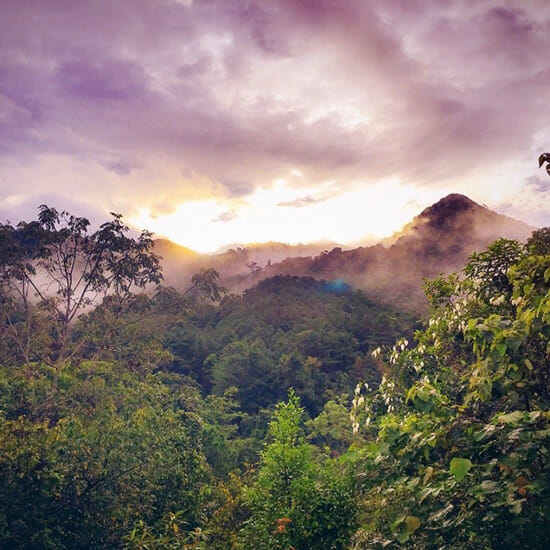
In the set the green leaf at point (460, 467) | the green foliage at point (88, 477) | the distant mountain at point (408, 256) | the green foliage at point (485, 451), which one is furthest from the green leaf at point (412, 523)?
the distant mountain at point (408, 256)

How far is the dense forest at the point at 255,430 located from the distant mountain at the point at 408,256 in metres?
55.5

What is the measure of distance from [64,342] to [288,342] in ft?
108

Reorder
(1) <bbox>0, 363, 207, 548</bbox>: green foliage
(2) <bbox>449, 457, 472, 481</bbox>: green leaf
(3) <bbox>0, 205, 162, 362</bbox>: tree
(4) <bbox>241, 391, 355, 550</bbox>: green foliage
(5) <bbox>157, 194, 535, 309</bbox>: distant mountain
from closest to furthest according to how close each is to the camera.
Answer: (2) <bbox>449, 457, 472, 481</bbox>: green leaf < (4) <bbox>241, 391, 355, 550</bbox>: green foliage < (1) <bbox>0, 363, 207, 548</bbox>: green foliage < (3) <bbox>0, 205, 162, 362</bbox>: tree < (5) <bbox>157, 194, 535, 309</bbox>: distant mountain

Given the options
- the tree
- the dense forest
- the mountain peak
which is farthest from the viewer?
the mountain peak

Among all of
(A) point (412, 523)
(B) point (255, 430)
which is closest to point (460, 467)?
(A) point (412, 523)

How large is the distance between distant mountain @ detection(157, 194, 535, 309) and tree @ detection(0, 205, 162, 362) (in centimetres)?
5492

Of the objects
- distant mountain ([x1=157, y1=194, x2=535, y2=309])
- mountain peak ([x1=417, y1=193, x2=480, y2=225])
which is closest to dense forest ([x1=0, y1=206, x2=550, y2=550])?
distant mountain ([x1=157, y1=194, x2=535, y2=309])

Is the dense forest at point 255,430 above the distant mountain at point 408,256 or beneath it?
beneath

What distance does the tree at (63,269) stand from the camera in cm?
2223

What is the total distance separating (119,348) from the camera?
2414 cm

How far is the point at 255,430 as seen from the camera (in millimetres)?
34656

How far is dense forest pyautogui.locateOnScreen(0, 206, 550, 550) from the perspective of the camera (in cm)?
343

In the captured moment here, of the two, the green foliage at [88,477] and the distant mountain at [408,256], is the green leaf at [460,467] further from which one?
the distant mountain at [408,256]

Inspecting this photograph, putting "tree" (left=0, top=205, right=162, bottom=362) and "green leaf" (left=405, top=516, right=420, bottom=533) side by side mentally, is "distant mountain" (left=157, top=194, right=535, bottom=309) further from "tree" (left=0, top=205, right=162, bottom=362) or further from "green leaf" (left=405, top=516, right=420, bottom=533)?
"green leaf" (left=405, top=516, right=420, bottom=533)
